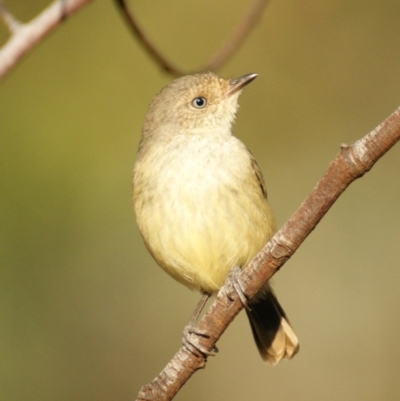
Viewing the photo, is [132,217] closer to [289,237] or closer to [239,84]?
[239,84]

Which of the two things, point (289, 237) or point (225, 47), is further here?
point (225, 47)

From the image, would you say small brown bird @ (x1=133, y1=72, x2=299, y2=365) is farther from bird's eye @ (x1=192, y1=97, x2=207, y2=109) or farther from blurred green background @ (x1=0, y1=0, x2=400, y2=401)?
blurred green background @ (x1=0, y1=0, x2=400, y2=401)

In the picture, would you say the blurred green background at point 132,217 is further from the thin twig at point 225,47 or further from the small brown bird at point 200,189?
the thin twig at point 225,47

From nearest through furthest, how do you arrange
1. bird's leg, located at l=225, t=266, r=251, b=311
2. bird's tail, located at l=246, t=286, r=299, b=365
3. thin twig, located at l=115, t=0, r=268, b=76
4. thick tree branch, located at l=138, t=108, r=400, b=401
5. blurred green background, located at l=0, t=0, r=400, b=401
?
thick tree branch, located at l=138, t=108, r=400, b=401 → bird's leg, located at l=225, t=266, r=251, b=311 → thin twig, located at l=115, t=0, r=268, b=76 → bird's tail, located at l=246, t=286, r=299, b=365 → blurred green background, located at l=0, t=0, r=400, b=401

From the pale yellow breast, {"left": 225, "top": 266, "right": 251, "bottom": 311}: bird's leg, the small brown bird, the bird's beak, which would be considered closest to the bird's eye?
the small brown bird

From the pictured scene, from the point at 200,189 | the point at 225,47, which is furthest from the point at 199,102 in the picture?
the point at 200,189

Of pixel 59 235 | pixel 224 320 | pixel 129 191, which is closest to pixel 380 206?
pixel 129 191
